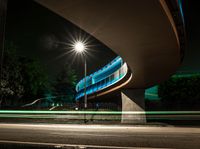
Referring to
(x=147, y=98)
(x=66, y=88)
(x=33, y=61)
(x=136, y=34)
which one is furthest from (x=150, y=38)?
(x=66, y=88)

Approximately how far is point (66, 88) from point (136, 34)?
71.3 meters

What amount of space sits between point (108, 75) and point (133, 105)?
1243 cm

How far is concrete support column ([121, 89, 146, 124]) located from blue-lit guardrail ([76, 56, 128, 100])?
8.27 feet

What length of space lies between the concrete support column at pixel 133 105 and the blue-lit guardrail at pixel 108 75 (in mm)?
2519

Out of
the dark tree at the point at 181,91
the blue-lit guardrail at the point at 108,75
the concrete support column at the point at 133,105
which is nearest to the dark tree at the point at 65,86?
the blue-lit guardrail at the point at 108,75

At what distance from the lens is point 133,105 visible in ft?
77.5

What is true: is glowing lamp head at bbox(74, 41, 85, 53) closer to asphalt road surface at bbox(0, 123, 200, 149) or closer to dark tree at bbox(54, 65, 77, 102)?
asphalt road surface at bbox(0, 123, 200, 149)

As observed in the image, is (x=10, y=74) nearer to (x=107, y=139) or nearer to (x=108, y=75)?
(x=108, y=75)

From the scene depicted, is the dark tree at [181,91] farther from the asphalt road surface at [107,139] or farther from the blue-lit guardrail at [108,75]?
the asphalt road surface at [107,139]

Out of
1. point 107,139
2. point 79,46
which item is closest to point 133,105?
point 79,46

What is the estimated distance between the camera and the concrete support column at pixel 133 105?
2297cm

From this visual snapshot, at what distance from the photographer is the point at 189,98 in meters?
45.7

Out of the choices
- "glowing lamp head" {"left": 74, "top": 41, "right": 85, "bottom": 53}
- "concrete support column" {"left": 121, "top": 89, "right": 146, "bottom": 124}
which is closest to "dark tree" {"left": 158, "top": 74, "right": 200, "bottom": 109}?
"concrete support column" {"left": 121, "top": 89, "right": 146, "bottom": 124}

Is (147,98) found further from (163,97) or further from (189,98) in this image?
(189,98)
